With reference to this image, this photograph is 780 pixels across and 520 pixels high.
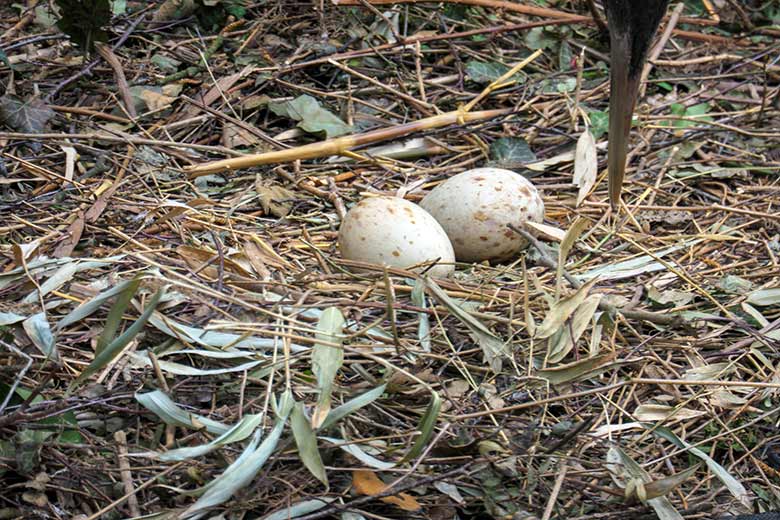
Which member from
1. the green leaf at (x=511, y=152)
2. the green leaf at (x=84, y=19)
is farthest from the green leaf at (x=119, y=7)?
the green leaf at (x=511, y=152)

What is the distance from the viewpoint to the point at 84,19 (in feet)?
9.08

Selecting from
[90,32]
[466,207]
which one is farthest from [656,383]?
[90,32]

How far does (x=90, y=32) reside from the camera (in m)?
2.80

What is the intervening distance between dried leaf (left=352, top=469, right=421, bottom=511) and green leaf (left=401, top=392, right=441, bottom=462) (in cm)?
6

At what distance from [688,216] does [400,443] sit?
4.23 feet

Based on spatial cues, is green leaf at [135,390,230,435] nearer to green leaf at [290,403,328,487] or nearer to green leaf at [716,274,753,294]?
green leaf at [290,403,328,487]

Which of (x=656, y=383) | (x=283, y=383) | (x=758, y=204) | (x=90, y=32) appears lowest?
(x=758, y=204)

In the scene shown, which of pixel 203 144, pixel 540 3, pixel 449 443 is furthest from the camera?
pixel 540 3

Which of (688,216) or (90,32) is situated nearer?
(688,216)

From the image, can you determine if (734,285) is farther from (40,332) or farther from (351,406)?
(40,332)

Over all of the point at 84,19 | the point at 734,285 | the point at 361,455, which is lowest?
the point at 734,285

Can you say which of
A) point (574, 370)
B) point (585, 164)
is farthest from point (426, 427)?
point (585, 164)

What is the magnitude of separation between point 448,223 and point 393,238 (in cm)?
22

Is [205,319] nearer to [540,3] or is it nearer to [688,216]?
[688,216]
